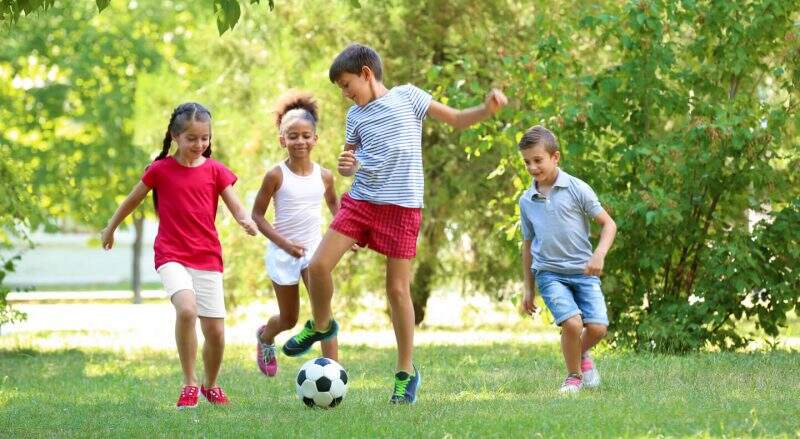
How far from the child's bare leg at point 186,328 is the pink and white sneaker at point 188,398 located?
4cm

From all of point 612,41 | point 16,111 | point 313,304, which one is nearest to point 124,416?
point 313,304

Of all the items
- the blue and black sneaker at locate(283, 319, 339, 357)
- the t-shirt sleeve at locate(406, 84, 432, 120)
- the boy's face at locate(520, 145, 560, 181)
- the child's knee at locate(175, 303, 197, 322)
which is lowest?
the blue and black sneaker at locate(283, 319, 339, 357)

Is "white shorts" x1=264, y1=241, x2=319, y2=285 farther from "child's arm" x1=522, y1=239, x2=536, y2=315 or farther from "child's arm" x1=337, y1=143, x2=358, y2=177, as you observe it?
"child's arm" x1=337, y1=143, x2=358, y2=177

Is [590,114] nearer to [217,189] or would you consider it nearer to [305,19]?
[217,189]

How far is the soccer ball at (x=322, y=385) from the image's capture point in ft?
21.9

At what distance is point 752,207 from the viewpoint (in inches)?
402

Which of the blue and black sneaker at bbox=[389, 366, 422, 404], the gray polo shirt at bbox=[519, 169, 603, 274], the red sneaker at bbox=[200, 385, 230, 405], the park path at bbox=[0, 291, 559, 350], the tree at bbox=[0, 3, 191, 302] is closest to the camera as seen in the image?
the blue and black sneaker at bbox=[389, 366, 422, 404]

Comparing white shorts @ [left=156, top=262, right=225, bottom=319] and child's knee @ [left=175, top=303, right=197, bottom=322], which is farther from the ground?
white shorts @ [left=156, top=262, right=225, bottom=319]

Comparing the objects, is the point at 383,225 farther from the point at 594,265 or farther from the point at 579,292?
the point at 579,292

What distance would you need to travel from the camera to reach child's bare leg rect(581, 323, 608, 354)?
7375mm

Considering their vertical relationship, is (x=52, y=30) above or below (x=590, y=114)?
above

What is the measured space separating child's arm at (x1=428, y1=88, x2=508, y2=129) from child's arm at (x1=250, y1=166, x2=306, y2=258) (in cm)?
148

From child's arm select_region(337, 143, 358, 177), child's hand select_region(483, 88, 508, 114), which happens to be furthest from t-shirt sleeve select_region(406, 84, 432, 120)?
child's hand select_region(483, 88, 508, 114)

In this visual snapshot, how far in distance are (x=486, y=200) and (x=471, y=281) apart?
4.28 feet
